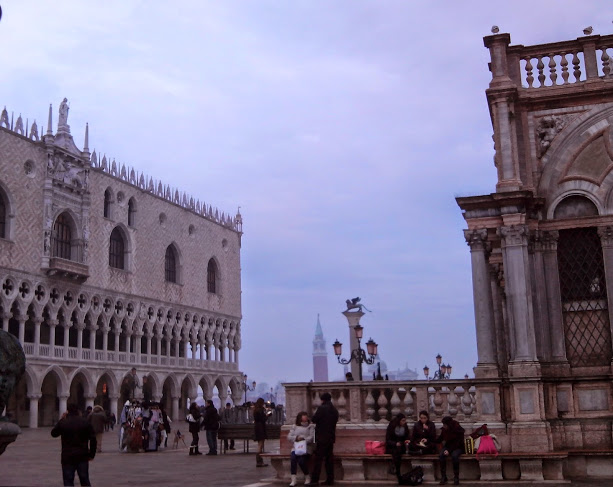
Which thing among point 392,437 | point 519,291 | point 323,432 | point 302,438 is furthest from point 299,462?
point 519,291

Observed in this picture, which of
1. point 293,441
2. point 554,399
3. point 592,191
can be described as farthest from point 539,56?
point 293,441

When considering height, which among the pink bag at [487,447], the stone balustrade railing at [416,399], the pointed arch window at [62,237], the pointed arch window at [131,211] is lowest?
the pink bag at [487,447]

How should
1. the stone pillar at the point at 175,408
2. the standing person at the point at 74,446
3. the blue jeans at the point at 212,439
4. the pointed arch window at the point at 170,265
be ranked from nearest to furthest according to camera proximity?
the standing person at the point at 74,446 → the blue jeans at the point at 212,439 → the stone pillar at the point at 175,408 → the pointed arch window at the point at 170,265

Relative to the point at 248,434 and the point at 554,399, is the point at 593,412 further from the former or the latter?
the point at 248,434

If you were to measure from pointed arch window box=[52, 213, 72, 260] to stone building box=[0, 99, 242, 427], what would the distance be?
0.08m

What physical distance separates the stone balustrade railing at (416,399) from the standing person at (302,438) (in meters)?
0.91

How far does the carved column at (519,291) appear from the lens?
12109 mm

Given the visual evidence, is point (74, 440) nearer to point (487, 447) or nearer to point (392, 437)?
point (392, 437)

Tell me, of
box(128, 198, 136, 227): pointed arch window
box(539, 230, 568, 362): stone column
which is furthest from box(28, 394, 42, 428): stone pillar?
box(539, 230, 568, 362): stone column

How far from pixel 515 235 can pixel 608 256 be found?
62.1 inches

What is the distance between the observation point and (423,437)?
11258 mm

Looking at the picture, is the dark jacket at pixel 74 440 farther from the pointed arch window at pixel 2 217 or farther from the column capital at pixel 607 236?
the pointed arch window at pixel 2 217

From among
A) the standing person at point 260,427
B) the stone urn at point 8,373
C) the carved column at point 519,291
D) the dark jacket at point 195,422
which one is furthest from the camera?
the dark jacket at point 195,422

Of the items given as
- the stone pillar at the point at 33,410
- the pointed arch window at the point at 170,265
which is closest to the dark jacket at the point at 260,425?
the stone pillar at the point at 33,410
